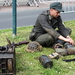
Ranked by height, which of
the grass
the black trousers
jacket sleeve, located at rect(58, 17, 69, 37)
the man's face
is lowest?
the grass

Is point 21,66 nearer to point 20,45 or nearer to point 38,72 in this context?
point 38,72

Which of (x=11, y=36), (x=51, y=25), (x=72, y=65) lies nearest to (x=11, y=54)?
(x=72, y=65)

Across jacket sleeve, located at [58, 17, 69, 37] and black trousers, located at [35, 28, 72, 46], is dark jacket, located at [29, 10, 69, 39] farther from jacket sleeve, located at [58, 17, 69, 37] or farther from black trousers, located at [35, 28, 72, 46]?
black trousers, located at [35, 28, 72, 46]

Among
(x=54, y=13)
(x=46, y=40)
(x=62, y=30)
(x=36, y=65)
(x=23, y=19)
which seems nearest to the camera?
(x=36, y=65)

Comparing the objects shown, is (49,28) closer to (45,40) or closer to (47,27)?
(47,27)

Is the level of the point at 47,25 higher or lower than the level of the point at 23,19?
higher

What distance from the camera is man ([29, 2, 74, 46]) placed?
5.05 m

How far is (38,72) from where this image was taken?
417 centimetres

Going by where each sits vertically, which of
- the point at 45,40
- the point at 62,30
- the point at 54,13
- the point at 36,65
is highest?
the point at 54,13

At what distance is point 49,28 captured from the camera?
5129 millimetres

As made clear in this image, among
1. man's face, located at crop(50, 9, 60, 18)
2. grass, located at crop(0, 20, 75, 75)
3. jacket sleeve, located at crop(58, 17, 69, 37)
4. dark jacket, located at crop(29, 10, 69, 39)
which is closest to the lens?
grass, located at crop(0, 20, 75, 75)

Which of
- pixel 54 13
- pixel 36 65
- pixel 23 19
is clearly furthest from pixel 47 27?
pixel 23 19

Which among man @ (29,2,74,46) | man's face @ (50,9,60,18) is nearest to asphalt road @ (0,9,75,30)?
man @ (29,2,74,46)

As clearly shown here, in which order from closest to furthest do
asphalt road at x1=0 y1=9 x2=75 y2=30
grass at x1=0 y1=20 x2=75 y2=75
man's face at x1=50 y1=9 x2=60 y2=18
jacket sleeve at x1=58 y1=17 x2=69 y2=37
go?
grass at x1=0 y1=20 x2=75 y2=75 < man's face at x1=50 y1=9 x2=60 y2=18 < jacket sleeve at x1=58 y1=17 x2=69 y2=37 < asphalt road at x1=0 y1=9 x2=75 y2=30
